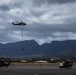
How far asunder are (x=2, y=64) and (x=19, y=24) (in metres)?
79.8

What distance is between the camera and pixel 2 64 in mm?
95938

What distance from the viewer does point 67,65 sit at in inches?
3541

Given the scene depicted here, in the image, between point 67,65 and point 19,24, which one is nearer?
point 67,65

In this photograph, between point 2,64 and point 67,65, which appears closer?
point 67,65

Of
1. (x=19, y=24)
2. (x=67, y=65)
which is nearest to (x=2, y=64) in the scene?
(x=67, y=65)

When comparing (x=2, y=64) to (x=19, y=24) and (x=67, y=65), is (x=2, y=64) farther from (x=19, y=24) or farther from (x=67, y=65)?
(x=19, y=24)

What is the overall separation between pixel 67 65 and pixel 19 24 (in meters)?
87.1

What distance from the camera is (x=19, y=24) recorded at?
573 ft

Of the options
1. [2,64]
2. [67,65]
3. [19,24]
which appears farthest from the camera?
[19,24]

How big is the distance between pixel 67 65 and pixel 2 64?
17429 mm

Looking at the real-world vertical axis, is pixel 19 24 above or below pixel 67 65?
above

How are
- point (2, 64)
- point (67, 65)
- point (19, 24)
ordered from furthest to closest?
point (19, 24) → point (2, 64) → point (67, 65)

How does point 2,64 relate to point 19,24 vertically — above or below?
below
